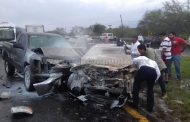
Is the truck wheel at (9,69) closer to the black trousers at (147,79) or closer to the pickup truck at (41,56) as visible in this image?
the pickup truck at (41,56)

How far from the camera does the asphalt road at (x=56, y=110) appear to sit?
7098 millimetres

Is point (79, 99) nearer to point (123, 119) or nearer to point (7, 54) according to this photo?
point (123, 119)

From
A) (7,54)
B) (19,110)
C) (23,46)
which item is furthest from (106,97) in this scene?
(7,54)

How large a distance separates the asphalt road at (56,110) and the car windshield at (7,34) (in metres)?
23.9

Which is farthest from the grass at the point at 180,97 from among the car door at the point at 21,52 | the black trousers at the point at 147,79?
the car door at the point at 21,52

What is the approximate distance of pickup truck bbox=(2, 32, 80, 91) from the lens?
31.8 ft

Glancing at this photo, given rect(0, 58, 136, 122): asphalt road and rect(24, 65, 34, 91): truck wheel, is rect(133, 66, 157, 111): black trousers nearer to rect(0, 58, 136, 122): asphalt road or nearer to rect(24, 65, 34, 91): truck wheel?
rect(0, 58, 136, 122): asphalt road

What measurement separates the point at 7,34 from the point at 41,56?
80.6ft

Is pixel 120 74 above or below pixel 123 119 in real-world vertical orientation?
above

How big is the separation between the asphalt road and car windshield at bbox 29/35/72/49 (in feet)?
6.16

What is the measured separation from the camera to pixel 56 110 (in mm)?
7926

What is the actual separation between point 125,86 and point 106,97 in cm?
54

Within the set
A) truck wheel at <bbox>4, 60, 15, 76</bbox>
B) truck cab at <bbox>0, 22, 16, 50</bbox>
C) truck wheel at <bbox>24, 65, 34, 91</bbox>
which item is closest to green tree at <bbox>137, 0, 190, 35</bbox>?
truck cab at <bbox>0, 22, 16, 50</bbox>

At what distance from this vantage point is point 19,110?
7.39m
